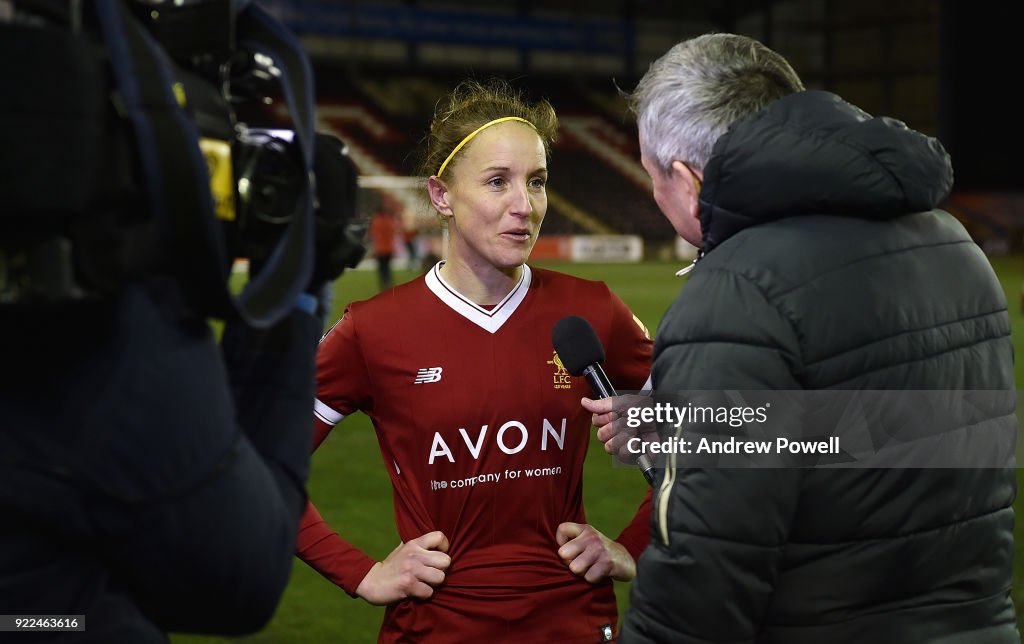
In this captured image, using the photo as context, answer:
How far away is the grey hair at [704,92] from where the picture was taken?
1592 mm

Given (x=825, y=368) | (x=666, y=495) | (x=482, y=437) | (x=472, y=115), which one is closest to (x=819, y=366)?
(x=825, y=368)

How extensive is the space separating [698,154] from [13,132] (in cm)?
96

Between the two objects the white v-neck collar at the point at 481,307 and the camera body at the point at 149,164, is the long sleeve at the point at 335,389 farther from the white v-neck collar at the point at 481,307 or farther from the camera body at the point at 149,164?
the camera body at the point at 149,164

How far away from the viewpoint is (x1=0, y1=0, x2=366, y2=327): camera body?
0.96 metres

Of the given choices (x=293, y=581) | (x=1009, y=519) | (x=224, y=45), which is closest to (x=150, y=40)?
(x=224, y=45)

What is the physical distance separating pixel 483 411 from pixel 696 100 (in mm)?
969

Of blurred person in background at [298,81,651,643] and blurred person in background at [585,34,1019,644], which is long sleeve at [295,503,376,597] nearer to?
blurred person in background at [298,81,651,643]

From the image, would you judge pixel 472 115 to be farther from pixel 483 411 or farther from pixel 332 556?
pixel 332 556

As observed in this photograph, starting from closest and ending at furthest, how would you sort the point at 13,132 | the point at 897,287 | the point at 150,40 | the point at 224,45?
the point at 13,132 → the point at 150,40 → the point at 224,45 → the point at 897,287

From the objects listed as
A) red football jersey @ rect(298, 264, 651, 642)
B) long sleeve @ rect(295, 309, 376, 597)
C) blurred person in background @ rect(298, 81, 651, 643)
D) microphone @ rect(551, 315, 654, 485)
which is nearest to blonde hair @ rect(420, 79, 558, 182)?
blurred person in background @ rect(298, 81, 651, 643)

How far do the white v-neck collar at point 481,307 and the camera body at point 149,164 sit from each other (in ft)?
4.04

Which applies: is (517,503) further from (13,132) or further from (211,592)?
(13,132)

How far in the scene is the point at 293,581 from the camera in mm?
4312

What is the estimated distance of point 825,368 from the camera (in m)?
1.39
